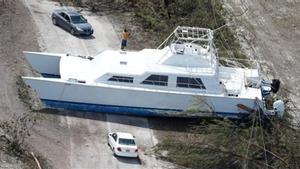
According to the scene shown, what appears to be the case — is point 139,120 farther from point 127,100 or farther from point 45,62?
point 45,62

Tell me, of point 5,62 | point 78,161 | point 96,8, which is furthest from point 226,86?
point 96,8

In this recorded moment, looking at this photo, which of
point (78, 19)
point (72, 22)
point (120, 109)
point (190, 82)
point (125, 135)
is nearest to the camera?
point (125, 135)

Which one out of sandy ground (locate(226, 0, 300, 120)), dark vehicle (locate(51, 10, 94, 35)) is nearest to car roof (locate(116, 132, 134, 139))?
sandy ground (locate(226, 0, 300, 120))

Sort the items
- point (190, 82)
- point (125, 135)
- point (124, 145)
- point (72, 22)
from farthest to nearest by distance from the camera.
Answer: point (72, 22), point (190, 82), point (125, 135), point (124, 145)

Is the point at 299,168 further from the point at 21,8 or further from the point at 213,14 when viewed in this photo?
the point at 21,8

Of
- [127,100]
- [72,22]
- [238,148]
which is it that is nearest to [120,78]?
[127,100]

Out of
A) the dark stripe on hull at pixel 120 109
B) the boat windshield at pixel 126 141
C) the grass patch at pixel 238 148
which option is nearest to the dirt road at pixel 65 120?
the dark stripe on hull at pixel 120 109
